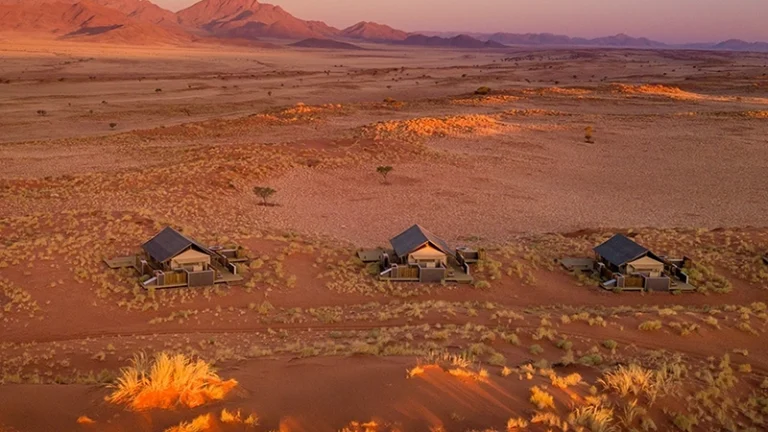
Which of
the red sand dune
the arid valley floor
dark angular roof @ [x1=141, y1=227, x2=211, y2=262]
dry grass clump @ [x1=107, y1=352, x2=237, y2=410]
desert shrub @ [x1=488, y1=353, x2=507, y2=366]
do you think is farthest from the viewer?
the red sand dune

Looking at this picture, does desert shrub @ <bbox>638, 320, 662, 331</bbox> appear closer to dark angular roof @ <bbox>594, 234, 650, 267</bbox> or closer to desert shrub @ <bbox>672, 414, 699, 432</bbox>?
dark angular roof @ <bbox>594, 234, 650, 267</bbox>

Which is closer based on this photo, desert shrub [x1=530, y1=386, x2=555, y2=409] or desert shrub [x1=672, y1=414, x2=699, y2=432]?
desert shrub [x1=530, y1=386, x2=555, y2=409]

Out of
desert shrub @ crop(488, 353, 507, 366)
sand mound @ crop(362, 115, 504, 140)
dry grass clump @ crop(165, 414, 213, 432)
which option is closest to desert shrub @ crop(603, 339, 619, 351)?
desert shrub @ crop(488, 353, 507, 366)

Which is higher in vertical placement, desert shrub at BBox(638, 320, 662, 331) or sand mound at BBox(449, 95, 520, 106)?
sand mound at BBox(449, 95, 520, 106)

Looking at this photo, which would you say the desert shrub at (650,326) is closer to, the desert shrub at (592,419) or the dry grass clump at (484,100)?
the desert shrub at (592,419)

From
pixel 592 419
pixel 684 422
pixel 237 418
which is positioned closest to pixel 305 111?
pixel 684 422

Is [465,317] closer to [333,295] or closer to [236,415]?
[333,295]

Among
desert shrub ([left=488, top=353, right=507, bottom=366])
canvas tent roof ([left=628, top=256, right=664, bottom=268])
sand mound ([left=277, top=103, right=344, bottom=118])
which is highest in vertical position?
sand mound ([left=277, top=103, right=344, bottom=118])
